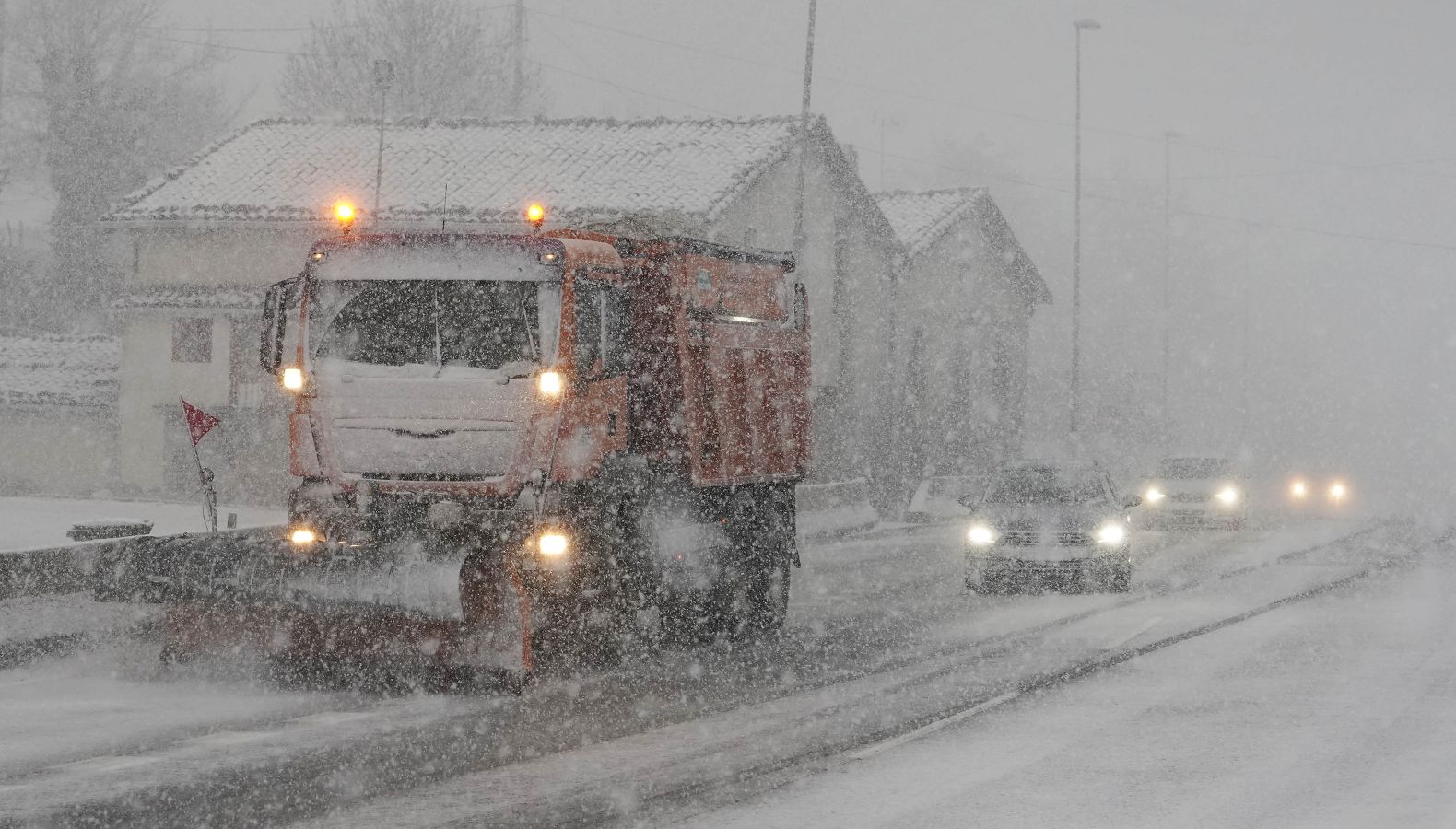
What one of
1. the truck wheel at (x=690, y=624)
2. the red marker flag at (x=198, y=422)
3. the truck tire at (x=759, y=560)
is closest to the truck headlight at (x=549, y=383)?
the truck wheel at (x=690, y=624)

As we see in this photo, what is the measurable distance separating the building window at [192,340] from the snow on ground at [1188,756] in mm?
30426

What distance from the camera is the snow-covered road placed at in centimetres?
866

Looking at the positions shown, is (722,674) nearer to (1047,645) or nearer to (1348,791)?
(1047,645)

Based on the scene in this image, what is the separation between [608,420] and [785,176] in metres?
29.7

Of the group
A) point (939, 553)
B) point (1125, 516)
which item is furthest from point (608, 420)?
point (939, 553)

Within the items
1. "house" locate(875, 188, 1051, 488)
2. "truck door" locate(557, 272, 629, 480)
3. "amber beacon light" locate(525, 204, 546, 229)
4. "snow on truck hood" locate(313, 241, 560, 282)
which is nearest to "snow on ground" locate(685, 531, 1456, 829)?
"truck door" locate(557, 272, 629, 480)

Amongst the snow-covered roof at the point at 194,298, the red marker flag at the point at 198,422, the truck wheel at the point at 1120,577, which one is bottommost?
the truck wheel at the point at 1120,577

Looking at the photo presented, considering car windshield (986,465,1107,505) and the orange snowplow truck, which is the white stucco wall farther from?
the orange snowplow truck

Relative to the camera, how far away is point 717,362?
15148mm

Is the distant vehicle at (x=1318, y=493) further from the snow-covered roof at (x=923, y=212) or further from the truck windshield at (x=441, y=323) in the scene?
the truck windshield at (x=441, y=323)

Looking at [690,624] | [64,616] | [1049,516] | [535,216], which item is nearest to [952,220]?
[1049,516]

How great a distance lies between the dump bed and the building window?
A: 1053 inches

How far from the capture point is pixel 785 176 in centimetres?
4266

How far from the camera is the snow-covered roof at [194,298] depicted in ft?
133
